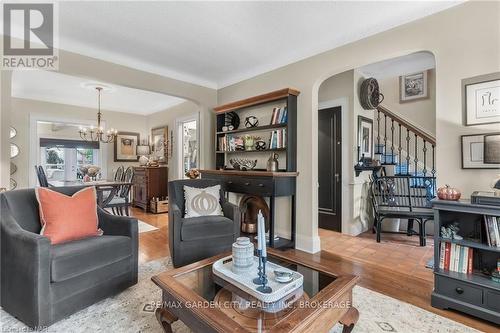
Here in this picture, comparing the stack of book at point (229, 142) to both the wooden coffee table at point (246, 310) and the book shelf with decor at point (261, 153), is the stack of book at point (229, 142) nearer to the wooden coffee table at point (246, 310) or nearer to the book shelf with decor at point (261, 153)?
the book shelf with decor at point (261, 153)

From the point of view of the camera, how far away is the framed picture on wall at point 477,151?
76.5 inches

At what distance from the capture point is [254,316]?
121cm

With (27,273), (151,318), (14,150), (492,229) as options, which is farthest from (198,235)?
(14,150)

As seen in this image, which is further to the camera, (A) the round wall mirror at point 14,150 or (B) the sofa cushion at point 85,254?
(A) the round wall mirror at point 14,150

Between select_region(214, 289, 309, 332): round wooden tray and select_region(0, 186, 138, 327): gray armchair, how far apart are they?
1.16m

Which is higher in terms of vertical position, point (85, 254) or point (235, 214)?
point (235, 214)

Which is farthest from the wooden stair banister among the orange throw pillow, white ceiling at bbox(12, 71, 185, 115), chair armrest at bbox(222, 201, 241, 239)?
the orange throw pillow

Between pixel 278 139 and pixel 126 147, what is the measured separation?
187 inches

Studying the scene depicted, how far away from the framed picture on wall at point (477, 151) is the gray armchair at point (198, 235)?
2179 mm

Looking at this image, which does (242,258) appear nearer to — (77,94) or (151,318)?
(151,318)

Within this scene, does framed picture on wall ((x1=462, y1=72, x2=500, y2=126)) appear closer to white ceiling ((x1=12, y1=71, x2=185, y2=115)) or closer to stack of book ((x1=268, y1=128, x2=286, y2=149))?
stack of book ((x1=268, y1=128, x2=286, y2=149))

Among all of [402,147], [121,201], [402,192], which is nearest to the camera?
[402,192]

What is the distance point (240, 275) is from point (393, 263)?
2.21 meters

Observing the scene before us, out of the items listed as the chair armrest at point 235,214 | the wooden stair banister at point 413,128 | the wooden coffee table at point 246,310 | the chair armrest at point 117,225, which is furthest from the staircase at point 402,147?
the chair armrest at point 117,225
